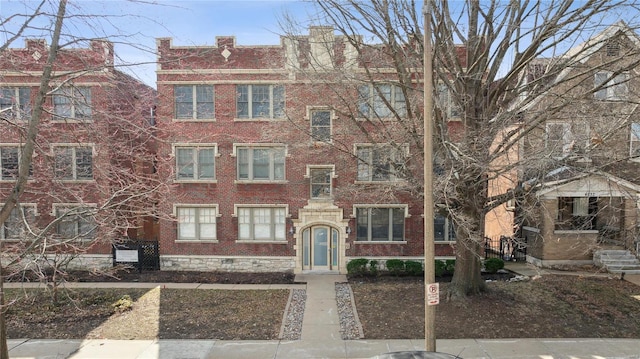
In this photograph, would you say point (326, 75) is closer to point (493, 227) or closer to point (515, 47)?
point (515, 47)

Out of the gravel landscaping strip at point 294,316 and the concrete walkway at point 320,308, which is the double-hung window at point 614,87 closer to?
the concrete walkway at point 320,308

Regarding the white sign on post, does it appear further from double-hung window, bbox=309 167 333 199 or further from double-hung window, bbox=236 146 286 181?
double-hung window, bbox=236 146 286 181

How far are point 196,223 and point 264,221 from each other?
324cm

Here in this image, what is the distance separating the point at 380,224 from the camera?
17.7m

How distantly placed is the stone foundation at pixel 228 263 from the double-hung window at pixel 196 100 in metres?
6.63

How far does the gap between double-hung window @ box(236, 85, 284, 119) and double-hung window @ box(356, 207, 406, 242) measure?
6022 millimetres

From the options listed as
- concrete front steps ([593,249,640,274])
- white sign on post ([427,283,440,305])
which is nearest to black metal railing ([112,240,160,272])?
white sign on post ([427,283,440,305])

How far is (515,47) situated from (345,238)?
33.5 feet

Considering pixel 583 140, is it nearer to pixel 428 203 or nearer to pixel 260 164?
pixel 428 203

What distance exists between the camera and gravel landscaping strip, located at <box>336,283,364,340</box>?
966 centimetres

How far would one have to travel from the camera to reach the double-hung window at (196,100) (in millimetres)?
17531

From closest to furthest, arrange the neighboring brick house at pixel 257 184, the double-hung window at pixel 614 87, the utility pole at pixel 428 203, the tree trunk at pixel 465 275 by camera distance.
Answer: the utility pole at pixel 428 203, the double-hung window at pixel 614 87, the tree trunk at pixel 465 275, the neighboring brick house at pixel 257 184

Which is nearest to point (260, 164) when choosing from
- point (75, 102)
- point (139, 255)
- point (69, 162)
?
point (139, 255)

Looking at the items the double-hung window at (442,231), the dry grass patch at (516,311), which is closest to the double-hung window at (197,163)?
the dry grass patch at (516,311)
